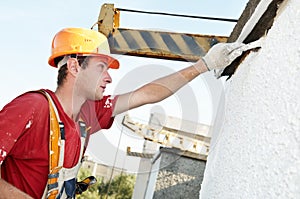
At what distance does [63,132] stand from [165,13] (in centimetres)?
171

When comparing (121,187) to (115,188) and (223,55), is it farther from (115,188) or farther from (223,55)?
(223,55)

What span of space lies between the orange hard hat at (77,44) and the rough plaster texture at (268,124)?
1133 millimetres

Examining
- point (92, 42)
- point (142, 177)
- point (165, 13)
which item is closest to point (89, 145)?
point (92, 42)

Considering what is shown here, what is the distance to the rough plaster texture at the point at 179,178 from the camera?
3818 millimetres

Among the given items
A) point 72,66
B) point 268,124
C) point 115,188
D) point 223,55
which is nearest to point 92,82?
point 72,66

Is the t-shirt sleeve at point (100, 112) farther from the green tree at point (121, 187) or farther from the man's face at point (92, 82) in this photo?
the green tree at point (121, 187)

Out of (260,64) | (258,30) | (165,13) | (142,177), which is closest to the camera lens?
(260,64)

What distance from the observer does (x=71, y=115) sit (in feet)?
8.75

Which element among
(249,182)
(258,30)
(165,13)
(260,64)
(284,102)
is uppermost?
(165,13)

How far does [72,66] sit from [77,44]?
17 centimetres

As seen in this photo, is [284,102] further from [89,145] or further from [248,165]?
[89,145]

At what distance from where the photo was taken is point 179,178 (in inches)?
152

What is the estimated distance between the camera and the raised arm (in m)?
2.55

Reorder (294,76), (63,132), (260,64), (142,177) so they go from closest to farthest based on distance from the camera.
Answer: (294,76) → (260,64) → (63,132) → (142,177)
